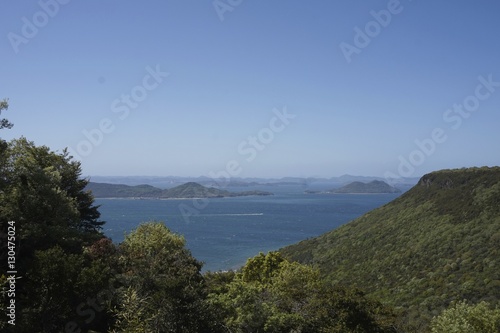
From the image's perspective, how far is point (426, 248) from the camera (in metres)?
53.6

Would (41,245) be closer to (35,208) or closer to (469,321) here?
(35,208)

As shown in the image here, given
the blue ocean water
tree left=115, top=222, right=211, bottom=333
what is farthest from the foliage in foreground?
the blue ocean water

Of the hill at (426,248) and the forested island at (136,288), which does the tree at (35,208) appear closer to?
the forested island at (136,288)

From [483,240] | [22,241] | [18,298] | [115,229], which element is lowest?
[115,229]

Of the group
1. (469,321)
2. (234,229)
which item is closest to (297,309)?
(469,321)

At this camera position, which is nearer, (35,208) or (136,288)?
(136,288)

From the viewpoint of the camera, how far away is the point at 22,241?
58.1 feet

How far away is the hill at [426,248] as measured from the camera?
39.8m

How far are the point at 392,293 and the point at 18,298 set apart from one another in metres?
39.0

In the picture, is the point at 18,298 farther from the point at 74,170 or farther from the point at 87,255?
the point at 74,170

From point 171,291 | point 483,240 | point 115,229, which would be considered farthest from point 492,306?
point 115,229

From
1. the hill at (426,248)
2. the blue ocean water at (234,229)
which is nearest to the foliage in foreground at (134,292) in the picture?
the hill at (426,248)

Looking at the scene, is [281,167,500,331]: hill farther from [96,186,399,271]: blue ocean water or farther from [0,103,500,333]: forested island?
[96,186,399,271]: blue ocean water

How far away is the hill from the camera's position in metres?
39.8
